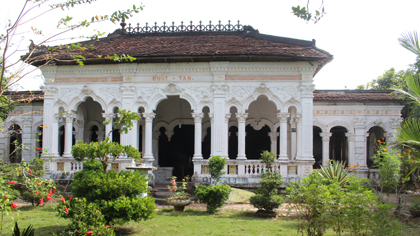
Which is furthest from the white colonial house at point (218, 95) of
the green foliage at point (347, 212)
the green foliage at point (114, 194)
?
the green foliage at point (347, 212)

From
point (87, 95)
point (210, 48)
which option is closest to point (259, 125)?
point (210, 48)

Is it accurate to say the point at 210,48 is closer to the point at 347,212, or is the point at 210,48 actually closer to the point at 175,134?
the point at 175,134

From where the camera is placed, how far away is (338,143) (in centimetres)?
1723

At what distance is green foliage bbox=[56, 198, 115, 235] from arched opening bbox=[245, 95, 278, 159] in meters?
10.9

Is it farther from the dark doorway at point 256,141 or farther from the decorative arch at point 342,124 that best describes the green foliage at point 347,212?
the dark doorway at point 256,141

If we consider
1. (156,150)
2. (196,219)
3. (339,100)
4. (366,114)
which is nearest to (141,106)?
(156,150)

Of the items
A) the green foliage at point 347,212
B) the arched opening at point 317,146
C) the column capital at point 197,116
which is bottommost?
the green foliage at point 347,212

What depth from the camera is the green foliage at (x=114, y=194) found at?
23.2 feet

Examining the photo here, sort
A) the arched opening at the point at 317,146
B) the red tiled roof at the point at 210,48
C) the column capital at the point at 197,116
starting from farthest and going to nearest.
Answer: the arched opening at the point at 317,146, the column capital at the point at 197,116, the red tiled roof at the point at 210,48

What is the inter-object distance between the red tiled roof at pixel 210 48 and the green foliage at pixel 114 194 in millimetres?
6908

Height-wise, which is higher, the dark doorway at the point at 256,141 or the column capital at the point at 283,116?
the column capital at the point at 283,116

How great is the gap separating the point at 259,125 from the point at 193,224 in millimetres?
8824

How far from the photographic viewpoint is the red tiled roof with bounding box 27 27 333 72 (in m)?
13.3

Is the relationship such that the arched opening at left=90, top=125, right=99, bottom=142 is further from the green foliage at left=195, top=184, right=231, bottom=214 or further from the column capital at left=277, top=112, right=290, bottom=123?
the green foliage at left=195, top=184, right=231, bottom=214
